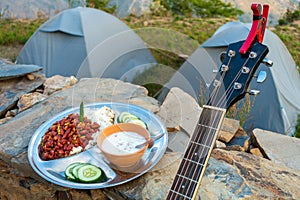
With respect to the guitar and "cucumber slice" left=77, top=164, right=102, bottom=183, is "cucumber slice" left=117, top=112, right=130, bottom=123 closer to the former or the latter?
"cucumber slice" left=77, top=164, right=102, bottom=183

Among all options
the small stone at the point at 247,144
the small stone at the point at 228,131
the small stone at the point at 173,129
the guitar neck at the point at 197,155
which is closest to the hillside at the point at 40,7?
the small stone at the point at 228,131

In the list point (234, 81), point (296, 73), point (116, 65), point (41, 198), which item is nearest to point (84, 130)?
point (116, 65)

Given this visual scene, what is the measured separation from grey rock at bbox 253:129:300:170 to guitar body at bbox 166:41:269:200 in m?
0.73

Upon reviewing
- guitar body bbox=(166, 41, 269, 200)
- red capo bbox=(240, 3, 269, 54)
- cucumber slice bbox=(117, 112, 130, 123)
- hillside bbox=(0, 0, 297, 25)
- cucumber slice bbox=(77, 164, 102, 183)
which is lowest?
hillside bbox=(0, 0, 297, 25)

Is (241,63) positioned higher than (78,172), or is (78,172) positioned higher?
(241,63)

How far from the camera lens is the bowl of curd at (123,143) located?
1289mm

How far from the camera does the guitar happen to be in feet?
→ 3.75

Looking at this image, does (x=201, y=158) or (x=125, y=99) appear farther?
(x=125, y=99)

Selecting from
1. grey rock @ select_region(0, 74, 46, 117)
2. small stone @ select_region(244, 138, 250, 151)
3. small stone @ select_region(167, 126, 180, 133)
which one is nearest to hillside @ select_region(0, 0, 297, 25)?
grey rock @ select_region(0, 74, 46, 117)

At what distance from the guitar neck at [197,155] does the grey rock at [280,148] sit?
73cm

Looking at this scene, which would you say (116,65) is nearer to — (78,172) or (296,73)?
(78,172)

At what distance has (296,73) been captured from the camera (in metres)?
4.05

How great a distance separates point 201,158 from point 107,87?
79 centimetres

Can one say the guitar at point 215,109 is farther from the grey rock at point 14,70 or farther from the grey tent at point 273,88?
the grey rock at point 14,70
